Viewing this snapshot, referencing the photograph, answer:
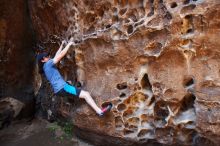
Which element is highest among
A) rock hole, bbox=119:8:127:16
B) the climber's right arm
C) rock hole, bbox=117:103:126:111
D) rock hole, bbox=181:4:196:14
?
rock hole, bbox=119:8:127:16

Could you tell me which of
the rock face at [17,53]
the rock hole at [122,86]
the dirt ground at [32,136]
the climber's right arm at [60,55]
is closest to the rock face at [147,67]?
the rock hole at [122,86]

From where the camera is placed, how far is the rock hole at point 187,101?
152 inches

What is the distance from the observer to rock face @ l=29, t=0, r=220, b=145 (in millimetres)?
3664

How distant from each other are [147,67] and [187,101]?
0.65 m

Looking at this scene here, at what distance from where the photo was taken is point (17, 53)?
630 cm

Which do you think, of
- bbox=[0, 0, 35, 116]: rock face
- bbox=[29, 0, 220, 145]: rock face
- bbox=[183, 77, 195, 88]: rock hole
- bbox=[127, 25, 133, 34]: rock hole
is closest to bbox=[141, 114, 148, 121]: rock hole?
bbox=[29, 0, 220, 145]: rock face

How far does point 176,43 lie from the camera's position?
3787 mm

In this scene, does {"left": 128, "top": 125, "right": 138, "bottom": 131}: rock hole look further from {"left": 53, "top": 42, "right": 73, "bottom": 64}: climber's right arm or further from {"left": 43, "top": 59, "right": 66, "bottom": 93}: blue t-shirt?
{"left": 53, "top": 42, "right": 73, "bottom": 64}: climber's right arm

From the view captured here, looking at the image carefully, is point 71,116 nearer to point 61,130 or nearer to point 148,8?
point 61,130

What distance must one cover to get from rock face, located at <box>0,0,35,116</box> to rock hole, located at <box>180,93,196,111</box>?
3.47 m

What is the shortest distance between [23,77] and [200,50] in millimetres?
3859

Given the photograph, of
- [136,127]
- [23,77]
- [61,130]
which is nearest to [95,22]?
[136,127]

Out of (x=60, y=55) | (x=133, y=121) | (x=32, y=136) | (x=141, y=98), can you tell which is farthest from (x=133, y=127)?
(x=32, y=136)

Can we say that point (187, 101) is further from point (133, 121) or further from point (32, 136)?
point (32, 136)
